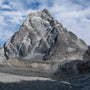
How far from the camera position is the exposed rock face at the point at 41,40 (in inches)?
2805

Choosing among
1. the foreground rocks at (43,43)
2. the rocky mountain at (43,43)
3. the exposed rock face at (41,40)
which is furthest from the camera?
the exposed rock face at (41,40)

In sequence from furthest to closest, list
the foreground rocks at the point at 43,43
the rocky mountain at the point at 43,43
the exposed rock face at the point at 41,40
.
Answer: the exposed rock face at the point at 41,40 < the rocky mountain at the point at 43,43 < the foreground rocks at the point at 43,43

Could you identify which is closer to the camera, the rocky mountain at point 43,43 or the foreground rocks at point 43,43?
the foreground rocks at point 43,43

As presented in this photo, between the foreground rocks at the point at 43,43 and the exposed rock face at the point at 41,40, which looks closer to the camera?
the foreground rocks at the point at 43,43

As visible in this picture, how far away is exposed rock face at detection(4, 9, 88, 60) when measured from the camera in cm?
7125

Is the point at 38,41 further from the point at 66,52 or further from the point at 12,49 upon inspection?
the point at 66,52

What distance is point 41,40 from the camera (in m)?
81.2

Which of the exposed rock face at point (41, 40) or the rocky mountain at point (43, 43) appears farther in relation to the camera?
the exposed rock face at point (41, 40)

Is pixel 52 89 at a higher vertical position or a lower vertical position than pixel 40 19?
lower

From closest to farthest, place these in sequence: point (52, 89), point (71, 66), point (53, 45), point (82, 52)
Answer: point (52, 89) → point (71, 66) → point (82, 52) → point (53, 45)

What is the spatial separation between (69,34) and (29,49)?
16312 mm

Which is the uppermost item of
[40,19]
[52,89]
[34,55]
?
[40,19]

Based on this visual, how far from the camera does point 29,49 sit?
80562 mm

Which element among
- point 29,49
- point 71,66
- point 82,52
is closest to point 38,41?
point 29,49
